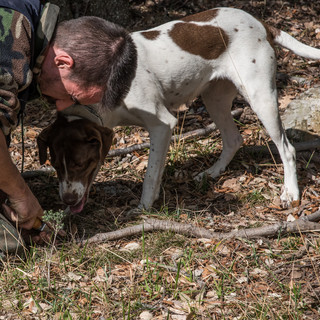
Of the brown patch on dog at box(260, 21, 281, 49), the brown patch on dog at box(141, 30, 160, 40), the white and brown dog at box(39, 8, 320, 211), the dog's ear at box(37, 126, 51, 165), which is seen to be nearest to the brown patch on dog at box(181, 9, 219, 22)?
the white and brown dog at box(39, 8, 320, 211)

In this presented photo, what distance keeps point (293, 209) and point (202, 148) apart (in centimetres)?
145

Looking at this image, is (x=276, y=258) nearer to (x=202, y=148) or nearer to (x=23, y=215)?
(x=23, y=215)

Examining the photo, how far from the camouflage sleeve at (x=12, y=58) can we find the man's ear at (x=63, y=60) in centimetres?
21

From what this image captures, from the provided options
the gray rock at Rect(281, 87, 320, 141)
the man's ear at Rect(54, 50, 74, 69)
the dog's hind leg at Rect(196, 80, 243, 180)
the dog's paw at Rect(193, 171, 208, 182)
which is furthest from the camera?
the gray rock at Rect(281, 87, 320, 141)

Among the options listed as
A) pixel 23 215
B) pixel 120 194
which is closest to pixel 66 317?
pixel 23 215

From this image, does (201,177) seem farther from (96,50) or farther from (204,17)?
(96,50)

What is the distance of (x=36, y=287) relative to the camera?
323 cm

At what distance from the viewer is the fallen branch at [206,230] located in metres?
3.83

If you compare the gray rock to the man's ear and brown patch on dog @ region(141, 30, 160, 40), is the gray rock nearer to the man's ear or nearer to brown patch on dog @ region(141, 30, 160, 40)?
brown patch on dog @ region(141, 30, 160, 40)

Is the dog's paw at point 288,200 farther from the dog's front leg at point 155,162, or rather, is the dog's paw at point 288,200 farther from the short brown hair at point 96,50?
the short brown hair at point 96,50

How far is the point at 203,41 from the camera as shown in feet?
15.2

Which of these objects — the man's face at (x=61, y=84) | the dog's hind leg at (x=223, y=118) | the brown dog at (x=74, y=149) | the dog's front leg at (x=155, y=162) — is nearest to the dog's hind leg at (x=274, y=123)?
the dog's hind leg at (x=223, y=118)

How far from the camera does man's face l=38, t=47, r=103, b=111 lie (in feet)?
11.3

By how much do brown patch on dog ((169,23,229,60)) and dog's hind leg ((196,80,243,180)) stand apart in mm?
532
